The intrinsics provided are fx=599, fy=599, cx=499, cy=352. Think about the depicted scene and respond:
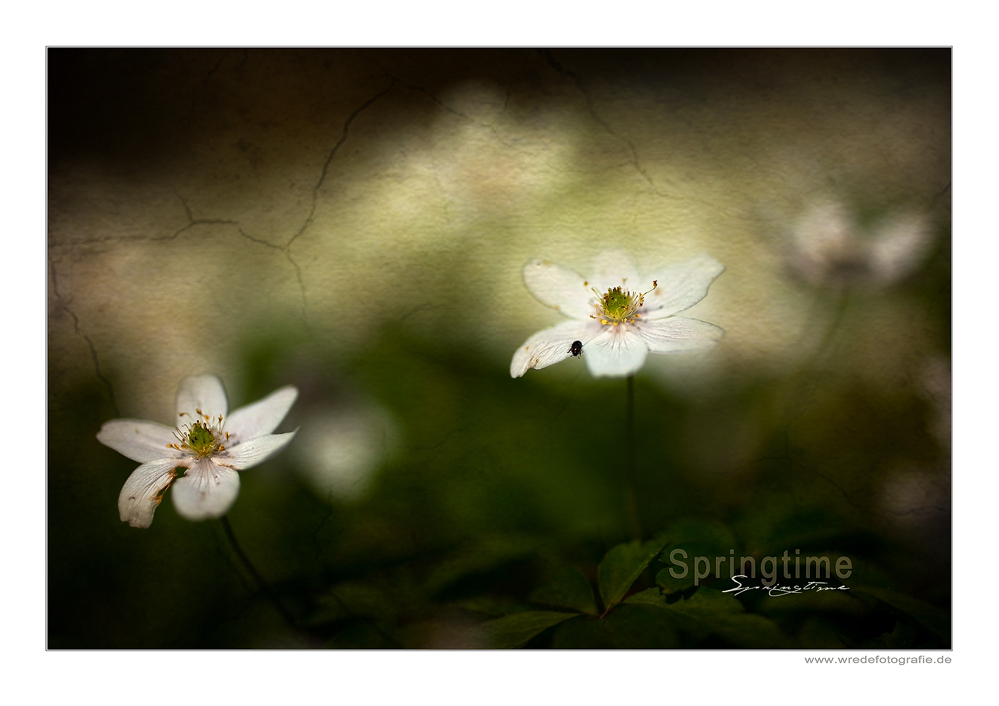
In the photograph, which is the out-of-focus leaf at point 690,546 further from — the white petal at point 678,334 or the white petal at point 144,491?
the white petal at point 144,491

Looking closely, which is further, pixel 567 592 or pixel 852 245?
pixel 852 245

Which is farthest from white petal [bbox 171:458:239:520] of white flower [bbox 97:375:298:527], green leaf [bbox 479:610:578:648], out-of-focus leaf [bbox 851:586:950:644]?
out-of-focus leaf [bbox 851:586:950:644]

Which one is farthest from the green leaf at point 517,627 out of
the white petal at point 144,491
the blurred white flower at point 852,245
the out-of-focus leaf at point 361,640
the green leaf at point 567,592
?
the blurred white flower at point 852,245

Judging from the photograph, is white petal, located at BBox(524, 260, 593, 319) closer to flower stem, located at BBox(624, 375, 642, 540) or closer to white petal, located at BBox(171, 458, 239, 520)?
flower stem, located at BBox(624, 375, 642, 540)

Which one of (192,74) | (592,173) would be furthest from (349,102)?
(592,173)

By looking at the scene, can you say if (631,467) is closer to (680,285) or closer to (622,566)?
(622,566)

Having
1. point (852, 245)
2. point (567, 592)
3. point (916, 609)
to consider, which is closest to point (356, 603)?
point (567, 592)

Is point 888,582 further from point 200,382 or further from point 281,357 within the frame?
point 200,382
